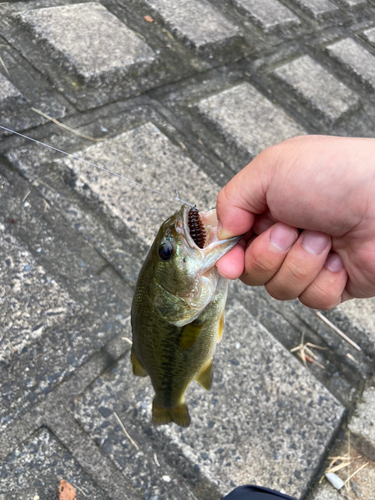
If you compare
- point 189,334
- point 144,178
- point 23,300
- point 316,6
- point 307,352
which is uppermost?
point 316,6

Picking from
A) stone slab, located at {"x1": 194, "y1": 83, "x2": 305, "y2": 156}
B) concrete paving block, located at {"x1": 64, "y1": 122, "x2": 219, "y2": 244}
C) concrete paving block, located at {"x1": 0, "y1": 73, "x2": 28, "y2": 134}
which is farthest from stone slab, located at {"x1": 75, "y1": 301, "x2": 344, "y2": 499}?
concrete paving block, located at {"x1": 0, "y1": 73, "x2": 28, "y2": 134}

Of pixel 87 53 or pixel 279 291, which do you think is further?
pixel 87 53

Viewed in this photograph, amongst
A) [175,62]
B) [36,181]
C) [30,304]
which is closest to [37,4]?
[175,62]

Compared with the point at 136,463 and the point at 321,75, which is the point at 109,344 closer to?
the point at 136,463

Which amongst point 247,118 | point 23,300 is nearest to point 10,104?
point 23,300

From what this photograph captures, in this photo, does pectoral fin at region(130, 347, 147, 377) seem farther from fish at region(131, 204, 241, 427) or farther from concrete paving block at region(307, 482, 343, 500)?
concrete paving block at region(307, 482, 343, 500)

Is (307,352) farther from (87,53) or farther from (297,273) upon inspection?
(87,53)
